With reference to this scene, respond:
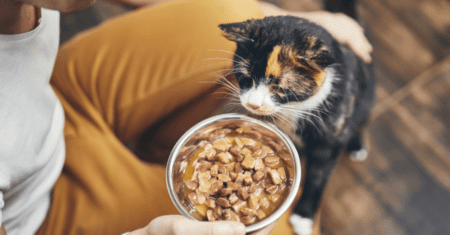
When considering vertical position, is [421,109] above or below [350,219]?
above

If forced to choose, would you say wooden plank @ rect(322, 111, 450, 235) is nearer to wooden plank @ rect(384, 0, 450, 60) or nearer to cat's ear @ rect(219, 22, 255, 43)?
wooden plank @ rect(384, 0, 450, 60)

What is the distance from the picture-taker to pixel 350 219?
3.28 feet

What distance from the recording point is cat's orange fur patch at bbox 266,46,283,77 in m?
0.42

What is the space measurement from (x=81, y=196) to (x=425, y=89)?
47.4 inches

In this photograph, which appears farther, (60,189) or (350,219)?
(350,219)

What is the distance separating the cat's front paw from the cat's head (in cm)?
34

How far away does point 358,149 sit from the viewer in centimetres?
103

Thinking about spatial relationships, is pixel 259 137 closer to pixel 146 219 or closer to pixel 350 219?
pixel 146 219

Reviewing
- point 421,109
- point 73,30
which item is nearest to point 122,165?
point 73,30

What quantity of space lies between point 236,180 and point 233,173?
11 millimetres

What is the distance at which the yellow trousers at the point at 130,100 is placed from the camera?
0.50 meters

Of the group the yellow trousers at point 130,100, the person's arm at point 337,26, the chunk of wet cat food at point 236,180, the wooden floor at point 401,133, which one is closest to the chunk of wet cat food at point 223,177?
the chunk of wet cat food at point 236,180

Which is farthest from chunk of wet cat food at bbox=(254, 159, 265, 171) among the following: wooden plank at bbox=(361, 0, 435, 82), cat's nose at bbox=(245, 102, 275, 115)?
wooden plank at bbox=(361, 0, 435, 82)

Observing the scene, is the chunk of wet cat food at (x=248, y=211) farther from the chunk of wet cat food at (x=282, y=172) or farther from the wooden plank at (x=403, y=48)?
the wooden plank at (x=403, y=48)
